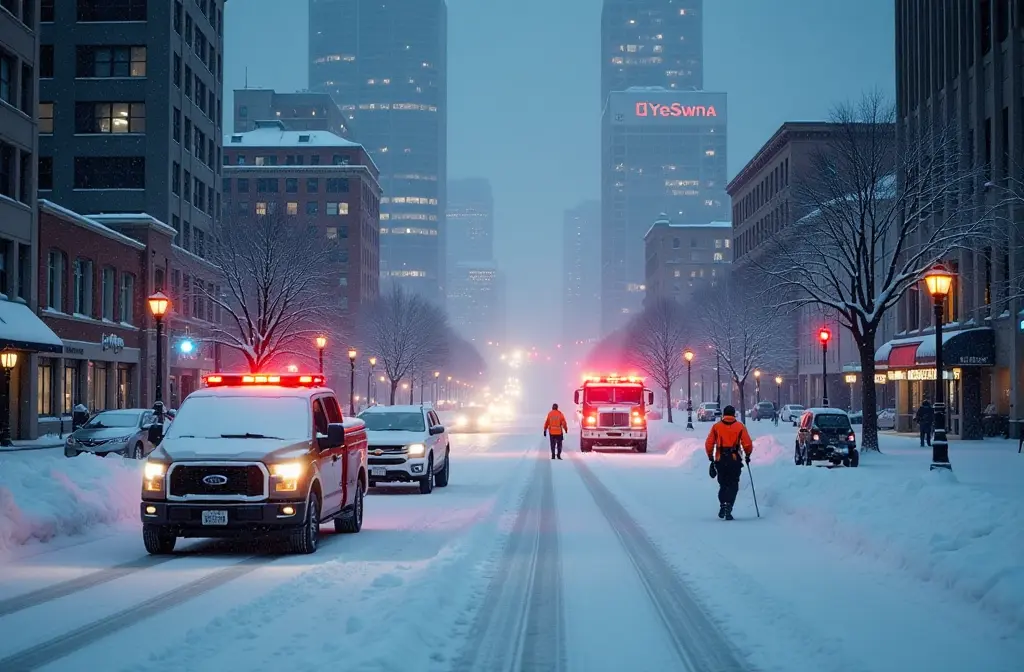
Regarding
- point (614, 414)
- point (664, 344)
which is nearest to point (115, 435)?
point (614, 414)

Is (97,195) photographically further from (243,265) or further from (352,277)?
(352,277)

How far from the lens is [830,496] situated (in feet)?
58.7

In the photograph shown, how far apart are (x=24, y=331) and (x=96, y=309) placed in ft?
37.9

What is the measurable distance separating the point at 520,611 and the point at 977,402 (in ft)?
149

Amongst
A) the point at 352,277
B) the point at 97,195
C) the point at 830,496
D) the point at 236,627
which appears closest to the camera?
the point at 236,627

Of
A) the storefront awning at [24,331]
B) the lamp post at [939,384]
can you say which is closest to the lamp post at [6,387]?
the storefront awning at [24,331]

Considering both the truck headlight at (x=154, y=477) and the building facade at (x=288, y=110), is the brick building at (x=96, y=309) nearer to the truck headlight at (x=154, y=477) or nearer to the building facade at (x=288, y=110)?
the truck headlight at (x=154, y=477)

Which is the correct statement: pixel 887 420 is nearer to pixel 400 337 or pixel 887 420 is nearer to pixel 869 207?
pixel 869 207

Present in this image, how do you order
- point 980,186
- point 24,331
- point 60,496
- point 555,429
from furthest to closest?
point 980,186 → point 24,331 → point 555,429 → point 60,496

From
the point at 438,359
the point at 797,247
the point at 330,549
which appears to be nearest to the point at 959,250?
the point at 797,247

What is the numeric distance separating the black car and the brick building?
32756mm

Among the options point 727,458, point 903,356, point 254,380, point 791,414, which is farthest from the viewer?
point 791,414

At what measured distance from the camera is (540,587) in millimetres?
11742

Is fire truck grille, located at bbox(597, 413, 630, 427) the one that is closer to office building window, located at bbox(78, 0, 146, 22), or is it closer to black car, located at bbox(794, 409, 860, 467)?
black car, located at bbox(794, 409, 860, 467)
